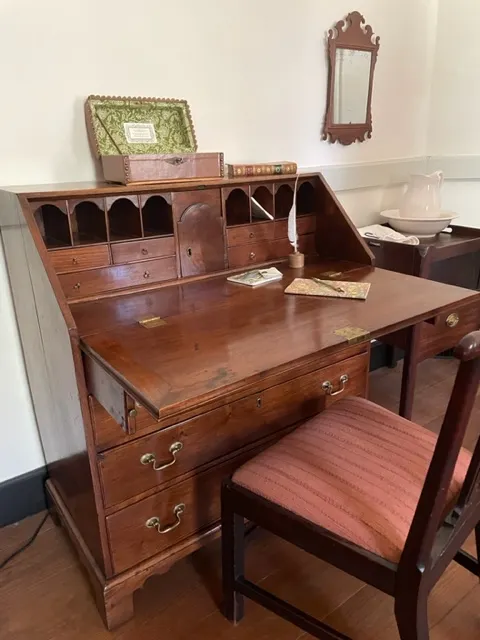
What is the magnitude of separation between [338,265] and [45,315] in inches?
34.4

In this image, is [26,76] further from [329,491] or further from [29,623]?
[29,623]

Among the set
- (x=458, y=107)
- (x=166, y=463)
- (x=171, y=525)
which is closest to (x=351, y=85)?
(x=458, y=107)

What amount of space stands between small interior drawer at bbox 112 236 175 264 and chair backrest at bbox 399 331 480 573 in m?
0.88

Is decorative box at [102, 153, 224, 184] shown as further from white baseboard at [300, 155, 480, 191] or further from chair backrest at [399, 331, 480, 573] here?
chair backrest at [399, 331, 480, 573]

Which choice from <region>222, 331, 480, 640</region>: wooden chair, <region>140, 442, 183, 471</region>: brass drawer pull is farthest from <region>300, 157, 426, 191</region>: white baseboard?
<region>140, 442, 183, 471</region>: brass drawer pull

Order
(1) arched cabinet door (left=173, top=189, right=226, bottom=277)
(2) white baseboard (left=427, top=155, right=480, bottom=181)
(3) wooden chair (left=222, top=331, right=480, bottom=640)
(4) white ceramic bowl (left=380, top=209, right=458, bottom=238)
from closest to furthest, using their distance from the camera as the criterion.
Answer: (3) wooden chair (left=222, top=331, right=480, bottom=640), (1) arched cabinet door (left=173, top=189, right=226, bottom=277), (4) white ceramic bowl (left=380, top=209, right=458, bottom=238), (2) white baseboard (left=427, top=155, right=480, bottom=181)

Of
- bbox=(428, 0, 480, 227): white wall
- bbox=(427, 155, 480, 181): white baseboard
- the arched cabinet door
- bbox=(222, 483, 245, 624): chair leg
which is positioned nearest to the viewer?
bbox=(222, 483, 245, 624): chair leg

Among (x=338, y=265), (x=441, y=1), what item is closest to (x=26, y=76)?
(x=338, y=265)

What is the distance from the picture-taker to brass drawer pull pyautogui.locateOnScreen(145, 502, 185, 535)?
128 centimetres

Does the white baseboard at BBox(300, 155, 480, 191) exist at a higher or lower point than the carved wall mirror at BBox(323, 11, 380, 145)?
lower

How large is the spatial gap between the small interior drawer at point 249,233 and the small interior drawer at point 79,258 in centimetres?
39

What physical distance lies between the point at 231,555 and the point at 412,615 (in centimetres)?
44

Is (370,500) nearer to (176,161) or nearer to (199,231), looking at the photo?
(199,231)

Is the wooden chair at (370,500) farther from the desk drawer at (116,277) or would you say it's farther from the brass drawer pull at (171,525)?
the desk drawer at (116,277)
